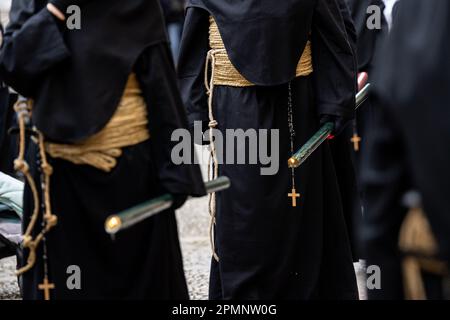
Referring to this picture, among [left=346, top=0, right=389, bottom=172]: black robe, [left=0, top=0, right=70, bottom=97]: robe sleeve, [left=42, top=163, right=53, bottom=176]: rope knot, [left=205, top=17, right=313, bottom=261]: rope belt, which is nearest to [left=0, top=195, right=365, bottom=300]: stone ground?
[left=346, top=0, right=389, bottom=172]: black robe

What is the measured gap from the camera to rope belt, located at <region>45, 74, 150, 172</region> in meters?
3.14

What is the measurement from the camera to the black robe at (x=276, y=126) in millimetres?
4211

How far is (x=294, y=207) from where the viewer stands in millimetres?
4309

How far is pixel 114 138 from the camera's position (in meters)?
3.17

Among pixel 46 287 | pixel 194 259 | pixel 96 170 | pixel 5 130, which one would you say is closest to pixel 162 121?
pixel 96 170

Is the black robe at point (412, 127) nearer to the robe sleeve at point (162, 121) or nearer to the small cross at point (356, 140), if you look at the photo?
the robe sleeve at point (162, 121)

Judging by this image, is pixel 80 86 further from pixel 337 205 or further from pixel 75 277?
pixel 337 205

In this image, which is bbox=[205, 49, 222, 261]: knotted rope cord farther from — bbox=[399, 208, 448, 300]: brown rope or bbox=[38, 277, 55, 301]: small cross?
bbox=[399, 208, 448, 300]: brown rope

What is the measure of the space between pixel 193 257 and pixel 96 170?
3081 millimetres

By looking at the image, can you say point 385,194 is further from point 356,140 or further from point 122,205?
point 356,140

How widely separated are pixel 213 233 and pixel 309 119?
0.70 m

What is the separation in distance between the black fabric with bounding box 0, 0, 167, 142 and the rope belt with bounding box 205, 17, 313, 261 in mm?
1181
